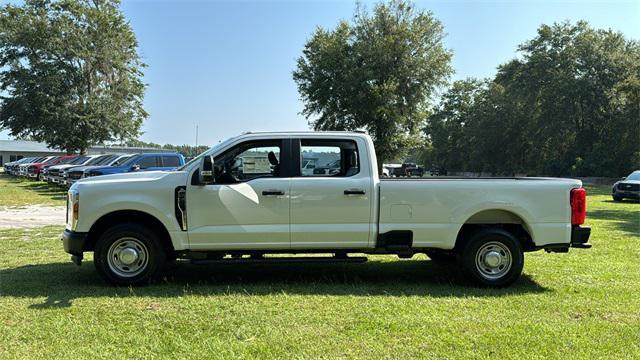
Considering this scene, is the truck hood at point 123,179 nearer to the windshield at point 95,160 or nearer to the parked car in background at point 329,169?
the parked car in background at point 329,169

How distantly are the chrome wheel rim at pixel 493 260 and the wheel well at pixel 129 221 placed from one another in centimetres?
392

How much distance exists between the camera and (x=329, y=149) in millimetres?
6867

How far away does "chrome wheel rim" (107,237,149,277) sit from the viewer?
6.44m

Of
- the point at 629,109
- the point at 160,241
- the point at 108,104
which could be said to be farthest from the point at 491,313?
the point at 629,109

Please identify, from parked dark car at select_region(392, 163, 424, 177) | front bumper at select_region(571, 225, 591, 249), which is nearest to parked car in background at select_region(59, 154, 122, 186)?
front bumper at select_region(571, 225, 591, 249)

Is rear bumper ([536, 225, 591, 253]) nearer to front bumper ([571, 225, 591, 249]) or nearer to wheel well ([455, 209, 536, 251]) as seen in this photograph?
front bumper ([571, 225, 591, 249])

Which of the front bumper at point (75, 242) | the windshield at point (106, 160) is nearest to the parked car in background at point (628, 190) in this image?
the windshield at point (106, 160)

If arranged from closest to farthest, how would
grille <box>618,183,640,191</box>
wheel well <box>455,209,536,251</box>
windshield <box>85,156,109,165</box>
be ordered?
wheel well <box>455,209,536,251</box> → grille <box>618,183,640,191</box> → windshield <box>85,156,109,165</box>

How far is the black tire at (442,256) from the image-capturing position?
7.05m

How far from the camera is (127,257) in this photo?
21.2ft

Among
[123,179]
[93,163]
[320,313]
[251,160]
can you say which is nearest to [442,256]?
[320,313]

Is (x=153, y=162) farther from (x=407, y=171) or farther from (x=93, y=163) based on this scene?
(x=407, y=171)

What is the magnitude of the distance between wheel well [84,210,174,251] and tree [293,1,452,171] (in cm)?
3128

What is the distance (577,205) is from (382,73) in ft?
107
